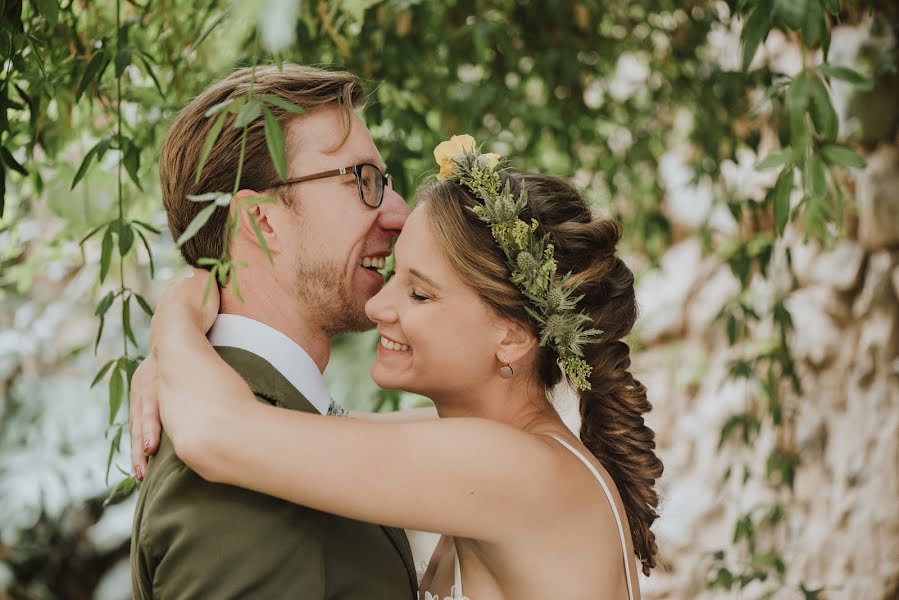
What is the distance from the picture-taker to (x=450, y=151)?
203 centimetres

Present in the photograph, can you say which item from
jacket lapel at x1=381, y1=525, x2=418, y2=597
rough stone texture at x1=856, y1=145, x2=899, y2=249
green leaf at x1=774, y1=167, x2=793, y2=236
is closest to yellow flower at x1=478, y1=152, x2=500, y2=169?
green leaf at x1=774, y1=167, x2=793, y2=236

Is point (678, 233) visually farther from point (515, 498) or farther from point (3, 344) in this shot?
point (515, 498)

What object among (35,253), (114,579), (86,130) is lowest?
(114,579)

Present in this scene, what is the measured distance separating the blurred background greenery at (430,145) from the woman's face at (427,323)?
0.51 m

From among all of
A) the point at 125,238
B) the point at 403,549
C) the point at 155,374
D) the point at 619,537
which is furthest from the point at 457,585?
the point at 125,238

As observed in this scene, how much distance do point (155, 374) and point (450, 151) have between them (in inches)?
30.1

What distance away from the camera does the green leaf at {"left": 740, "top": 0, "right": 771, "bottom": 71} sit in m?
1.41

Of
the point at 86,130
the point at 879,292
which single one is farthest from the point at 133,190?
the point at 879,292

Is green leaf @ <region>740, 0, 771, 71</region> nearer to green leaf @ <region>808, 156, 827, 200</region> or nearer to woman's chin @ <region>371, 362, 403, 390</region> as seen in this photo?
green leaf @ <region>808, 156, 827, 200</region>

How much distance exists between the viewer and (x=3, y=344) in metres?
4.04

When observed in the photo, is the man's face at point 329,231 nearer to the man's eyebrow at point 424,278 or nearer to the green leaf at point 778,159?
the man's eyebrow at point 424,278

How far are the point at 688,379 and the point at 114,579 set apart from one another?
3748 millimetres

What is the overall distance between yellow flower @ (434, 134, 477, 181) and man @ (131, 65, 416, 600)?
169mm

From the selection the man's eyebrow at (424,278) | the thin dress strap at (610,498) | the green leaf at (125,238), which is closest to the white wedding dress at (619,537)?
the thin dress strap at (610,498)
